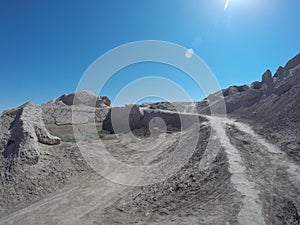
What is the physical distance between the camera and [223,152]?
34.4 feet

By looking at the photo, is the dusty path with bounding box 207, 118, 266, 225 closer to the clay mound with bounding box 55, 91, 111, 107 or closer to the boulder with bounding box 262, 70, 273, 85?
the boulder with bounding box 262, 70, 273, 85

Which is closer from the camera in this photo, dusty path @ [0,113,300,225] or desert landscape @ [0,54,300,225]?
dusty path @ [0,113,300,225]

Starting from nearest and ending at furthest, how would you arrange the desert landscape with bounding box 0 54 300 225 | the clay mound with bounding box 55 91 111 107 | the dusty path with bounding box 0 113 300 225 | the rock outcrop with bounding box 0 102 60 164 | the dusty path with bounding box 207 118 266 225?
the dusty path with bounding box 207 118 266 225 → the dusty path with bounding box 0 113 300 225 → the desert landscape with bounding box 0 54 300 225 → the rock outcrop with bounding box 0 102 60 164 → the clay mound with bounding box 55 91 111 107

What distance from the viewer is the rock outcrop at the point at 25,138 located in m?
10.5

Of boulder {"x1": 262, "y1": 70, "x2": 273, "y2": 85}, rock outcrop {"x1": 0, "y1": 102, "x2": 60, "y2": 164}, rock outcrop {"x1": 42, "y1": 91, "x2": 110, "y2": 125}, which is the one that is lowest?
rock outcrop {"x1": 0, "y1": 102, "x2": 60, "y2": 164}

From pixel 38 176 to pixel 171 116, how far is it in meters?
20.0

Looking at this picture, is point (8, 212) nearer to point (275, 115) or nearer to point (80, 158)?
point (80, 158)

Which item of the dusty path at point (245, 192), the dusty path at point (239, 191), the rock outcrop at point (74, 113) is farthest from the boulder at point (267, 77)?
the dusty path at point (245, 192)

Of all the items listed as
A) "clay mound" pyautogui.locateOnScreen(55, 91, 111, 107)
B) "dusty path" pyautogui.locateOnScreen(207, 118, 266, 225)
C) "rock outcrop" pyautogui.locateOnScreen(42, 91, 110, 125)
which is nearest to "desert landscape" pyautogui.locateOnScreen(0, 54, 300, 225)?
"dusty path" pyautogui.locateOnScreen(207, 118, 266, 225)

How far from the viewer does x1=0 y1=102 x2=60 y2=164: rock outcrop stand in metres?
10.5

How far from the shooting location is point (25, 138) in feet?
36.6

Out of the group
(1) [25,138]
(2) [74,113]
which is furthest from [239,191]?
(2) [74,113]

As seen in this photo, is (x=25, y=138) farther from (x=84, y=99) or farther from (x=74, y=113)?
(x=84, y=99)

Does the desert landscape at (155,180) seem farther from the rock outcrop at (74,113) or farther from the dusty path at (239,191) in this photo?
the rock outcrop at (74,113)
